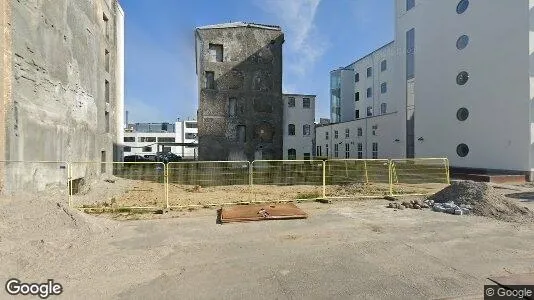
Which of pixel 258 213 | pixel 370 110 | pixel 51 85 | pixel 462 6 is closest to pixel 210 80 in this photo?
pixel 51 85

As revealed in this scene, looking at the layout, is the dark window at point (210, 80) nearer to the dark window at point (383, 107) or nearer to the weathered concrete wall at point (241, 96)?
the weathered concrete wall at point (241, 96)

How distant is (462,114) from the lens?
2523cm

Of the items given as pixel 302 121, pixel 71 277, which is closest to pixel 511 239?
pixel 71 277

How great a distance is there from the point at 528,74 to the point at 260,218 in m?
21.5

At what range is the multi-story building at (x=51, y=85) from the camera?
31.2 feet

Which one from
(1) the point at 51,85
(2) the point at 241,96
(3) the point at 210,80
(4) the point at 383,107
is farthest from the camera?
(4) the point at 383,107

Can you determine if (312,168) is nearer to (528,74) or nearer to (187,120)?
(528,74)

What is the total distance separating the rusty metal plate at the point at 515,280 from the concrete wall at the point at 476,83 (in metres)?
20.2

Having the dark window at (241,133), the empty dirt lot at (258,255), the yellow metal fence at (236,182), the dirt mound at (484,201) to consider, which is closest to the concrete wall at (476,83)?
the yellow metal fence at (236,182)

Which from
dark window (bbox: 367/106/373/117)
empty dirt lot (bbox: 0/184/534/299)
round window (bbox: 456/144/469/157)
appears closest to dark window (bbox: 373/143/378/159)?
round window (bbox: 456/144/469/157)

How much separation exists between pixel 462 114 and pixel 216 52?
25.0 m

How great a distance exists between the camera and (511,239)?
282 inches

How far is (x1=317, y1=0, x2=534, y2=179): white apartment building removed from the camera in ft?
68.4

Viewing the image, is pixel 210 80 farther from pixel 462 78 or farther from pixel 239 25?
pixel 462 78
